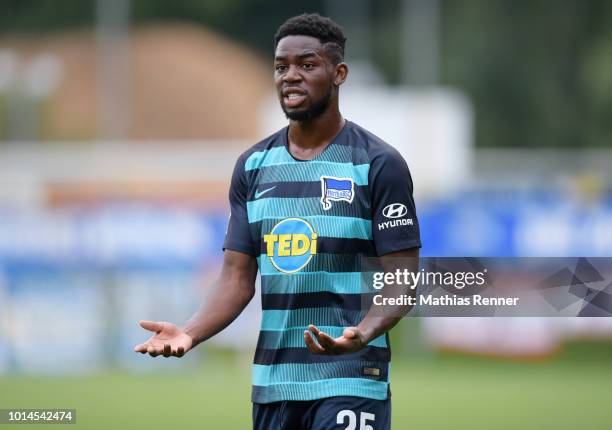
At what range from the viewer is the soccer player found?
5969 mm

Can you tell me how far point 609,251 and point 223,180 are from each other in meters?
16.6

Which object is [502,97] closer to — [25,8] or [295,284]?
[25,8]

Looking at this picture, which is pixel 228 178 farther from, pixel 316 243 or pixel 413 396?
pixel 316 243

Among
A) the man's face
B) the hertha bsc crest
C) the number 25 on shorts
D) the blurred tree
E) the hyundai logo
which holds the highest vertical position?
the blurred tree

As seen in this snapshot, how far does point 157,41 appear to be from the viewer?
191 ft

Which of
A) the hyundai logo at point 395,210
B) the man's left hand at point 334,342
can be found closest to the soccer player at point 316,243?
the hyundai logo at point 395,210

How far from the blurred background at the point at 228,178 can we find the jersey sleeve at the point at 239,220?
19.0 ft

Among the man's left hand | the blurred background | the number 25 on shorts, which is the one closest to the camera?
the man's left hand

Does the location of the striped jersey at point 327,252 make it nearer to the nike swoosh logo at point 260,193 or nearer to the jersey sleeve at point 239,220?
the nike swoosh logo at point 260,193

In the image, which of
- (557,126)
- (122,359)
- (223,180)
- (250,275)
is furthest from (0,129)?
(250,275)

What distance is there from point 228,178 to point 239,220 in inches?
1013

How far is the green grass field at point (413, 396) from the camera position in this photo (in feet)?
39.9

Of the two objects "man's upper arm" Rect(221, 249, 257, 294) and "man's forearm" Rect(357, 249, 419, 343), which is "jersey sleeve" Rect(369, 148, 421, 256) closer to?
"man's forearm" Rect(357, 249, 419, 343)

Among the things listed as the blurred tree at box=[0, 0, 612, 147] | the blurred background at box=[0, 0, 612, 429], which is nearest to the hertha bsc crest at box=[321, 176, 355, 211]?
the blurred background at box=[0, 0, 612, 429]
